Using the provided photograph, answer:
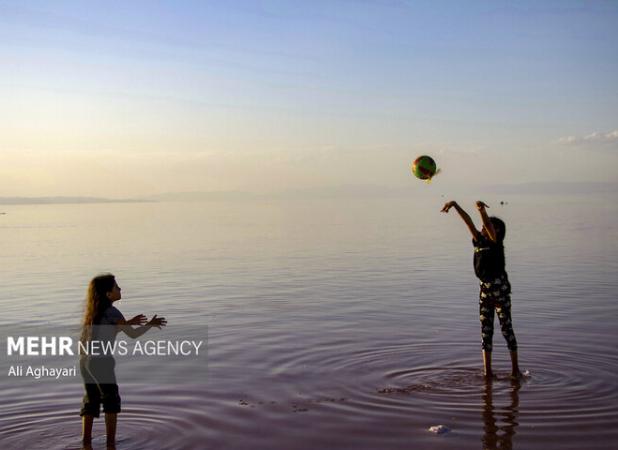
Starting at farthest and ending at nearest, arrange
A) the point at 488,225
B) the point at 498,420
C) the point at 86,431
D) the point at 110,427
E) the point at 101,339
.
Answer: the point at 488,225 → the point at 498,420 → the point at 86,431 → the point at 110,427 → the point at 101,339

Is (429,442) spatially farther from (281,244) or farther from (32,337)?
(281,244)

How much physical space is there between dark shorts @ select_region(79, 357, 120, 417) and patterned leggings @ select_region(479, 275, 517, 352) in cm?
533

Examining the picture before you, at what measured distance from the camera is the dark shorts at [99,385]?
7774mm

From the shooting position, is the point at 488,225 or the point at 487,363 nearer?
the point at 488,225

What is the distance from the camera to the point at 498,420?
8781 millimetres

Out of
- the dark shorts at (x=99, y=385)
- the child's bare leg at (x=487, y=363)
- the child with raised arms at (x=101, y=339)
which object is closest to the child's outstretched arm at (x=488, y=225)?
the child's bare leg at (x=487, y=363)

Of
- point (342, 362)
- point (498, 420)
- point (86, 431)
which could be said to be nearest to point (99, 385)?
point (86, 431)

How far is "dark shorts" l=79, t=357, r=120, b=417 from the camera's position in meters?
7.77

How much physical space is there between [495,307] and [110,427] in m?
5.62

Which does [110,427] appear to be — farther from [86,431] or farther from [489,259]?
[489,259]

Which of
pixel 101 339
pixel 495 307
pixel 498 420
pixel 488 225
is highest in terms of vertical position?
pixel 488 225

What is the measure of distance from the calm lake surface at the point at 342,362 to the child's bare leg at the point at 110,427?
1.37 ft

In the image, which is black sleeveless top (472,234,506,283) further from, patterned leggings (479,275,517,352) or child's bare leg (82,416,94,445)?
child's bare leg (82,416,94,445)

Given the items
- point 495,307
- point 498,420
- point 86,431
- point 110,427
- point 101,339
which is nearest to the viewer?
point 101,339
